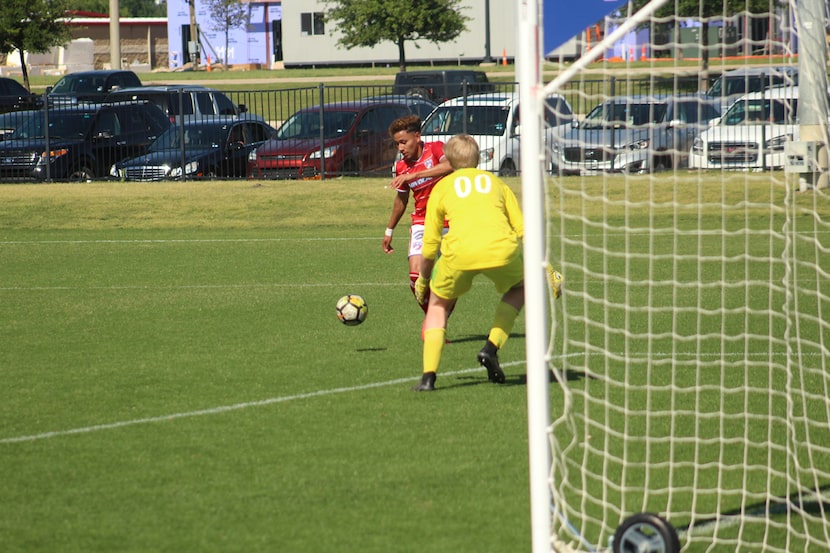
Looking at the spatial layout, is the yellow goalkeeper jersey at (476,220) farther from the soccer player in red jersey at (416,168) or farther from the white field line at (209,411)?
the soccer player in red jersey at (416,168)

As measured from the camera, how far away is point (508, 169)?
23391 millimetres

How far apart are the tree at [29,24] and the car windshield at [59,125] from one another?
19.8 meters

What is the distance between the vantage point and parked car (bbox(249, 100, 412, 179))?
81.0ft

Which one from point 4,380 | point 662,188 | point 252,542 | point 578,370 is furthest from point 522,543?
point 662,188

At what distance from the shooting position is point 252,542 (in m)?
5.29

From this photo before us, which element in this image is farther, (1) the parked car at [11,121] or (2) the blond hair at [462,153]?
(1) the parked car at [11,121]

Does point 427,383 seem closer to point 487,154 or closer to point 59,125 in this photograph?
point 487,154

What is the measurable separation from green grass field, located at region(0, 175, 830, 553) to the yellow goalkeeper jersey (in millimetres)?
521

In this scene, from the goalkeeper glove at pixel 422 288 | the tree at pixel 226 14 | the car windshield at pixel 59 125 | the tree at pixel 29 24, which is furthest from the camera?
the tree at pixel 226 14

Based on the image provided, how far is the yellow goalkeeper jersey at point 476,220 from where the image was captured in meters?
7.71

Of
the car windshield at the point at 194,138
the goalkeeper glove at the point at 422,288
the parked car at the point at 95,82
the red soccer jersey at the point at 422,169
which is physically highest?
the parked car at the point at 95,82

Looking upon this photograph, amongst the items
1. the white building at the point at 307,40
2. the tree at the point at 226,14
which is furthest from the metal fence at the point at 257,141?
the tree at the point at 226,14

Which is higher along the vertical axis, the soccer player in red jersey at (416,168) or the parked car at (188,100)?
the parked car at (188,100)

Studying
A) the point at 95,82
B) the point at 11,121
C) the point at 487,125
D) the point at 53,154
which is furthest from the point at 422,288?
the point at 95,82
